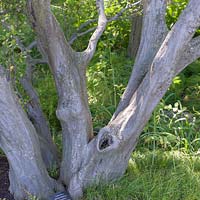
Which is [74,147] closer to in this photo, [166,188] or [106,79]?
[166,188]

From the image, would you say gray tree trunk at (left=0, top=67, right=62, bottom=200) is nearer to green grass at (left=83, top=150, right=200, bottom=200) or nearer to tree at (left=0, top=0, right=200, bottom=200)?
tree at (left=0, top=0, right=200, bottom=200)

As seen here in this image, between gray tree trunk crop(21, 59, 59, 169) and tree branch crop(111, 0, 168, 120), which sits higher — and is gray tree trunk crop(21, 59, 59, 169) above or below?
below

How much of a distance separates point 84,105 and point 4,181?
44.5 inches

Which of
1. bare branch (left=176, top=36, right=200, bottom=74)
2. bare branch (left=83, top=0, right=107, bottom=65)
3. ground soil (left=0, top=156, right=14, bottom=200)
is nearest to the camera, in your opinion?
bare branch (left=176, top=36, right=200, bottom=74)

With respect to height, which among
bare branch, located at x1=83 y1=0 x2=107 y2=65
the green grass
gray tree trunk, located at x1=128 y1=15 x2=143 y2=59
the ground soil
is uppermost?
bare branch, located at x1=83 y1=0 x2=107 y2=65

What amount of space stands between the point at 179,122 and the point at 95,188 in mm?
1408

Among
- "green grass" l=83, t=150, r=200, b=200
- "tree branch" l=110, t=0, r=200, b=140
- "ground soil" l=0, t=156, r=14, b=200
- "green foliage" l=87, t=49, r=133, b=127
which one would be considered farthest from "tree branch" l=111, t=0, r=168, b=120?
"ground soil" l=0, t=156, r=14, b=200

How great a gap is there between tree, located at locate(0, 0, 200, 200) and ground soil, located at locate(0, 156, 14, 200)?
16cm

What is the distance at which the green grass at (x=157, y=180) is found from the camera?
329 cm

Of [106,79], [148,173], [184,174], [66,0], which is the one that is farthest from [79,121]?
[106,79]

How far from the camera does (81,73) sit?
324cm

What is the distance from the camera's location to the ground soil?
136 inches

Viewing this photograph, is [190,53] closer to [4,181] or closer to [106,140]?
[106,140]

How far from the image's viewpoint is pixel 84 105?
3.25 metres
